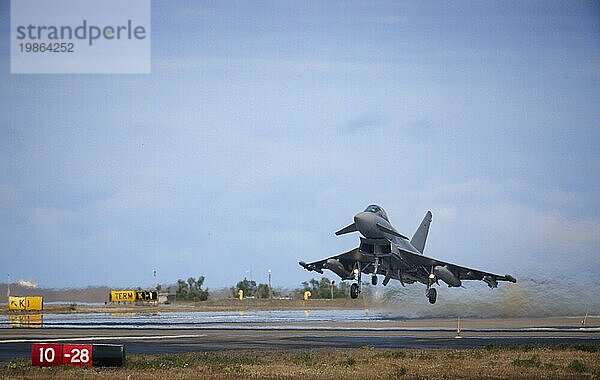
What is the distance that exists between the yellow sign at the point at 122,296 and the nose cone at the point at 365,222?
85.2 metres

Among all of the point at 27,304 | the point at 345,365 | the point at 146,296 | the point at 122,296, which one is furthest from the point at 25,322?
the point at 122,296

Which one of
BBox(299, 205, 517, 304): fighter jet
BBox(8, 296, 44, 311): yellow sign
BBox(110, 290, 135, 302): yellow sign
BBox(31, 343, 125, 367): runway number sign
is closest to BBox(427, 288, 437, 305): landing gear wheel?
BBox(299, 205, 517, 304): fighter jet

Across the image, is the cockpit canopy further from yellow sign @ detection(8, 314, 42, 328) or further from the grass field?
the grass field

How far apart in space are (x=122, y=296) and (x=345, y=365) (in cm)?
12119

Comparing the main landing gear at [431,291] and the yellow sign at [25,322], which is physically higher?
the main landing gear at [431,291]

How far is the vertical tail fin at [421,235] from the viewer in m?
87.9

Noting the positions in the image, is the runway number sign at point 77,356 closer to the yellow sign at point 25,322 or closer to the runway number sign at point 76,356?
the runway number sign at point 76,356

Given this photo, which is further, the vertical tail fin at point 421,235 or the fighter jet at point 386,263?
the vertical tail fin at point 421,235

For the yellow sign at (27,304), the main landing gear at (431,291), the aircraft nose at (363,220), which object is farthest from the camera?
the yellow sign at (27,304)

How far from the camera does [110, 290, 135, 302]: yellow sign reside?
142m

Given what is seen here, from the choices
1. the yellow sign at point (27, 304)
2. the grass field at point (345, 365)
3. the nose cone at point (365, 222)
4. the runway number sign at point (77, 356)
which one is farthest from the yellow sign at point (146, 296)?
the runway number sign at point (77, 356)

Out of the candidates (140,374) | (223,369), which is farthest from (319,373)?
(140,374)

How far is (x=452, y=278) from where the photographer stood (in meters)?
72.8

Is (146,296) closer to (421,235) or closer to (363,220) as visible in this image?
(421,235)
